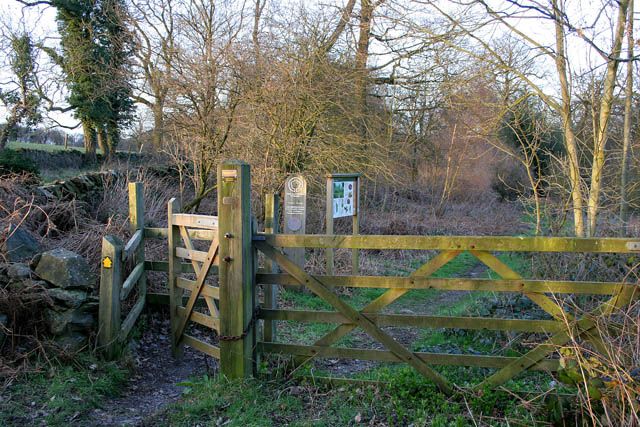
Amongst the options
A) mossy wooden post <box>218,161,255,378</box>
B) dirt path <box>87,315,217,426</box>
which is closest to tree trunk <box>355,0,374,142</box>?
dirt path <box>87,315,217,426</box>

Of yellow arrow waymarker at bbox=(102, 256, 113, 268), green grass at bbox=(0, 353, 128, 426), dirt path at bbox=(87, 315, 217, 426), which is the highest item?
yellow arrow waymarker at bbox=(102, 256, 113, 268)

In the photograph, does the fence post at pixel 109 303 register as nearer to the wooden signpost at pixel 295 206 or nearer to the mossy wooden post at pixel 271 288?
the mossy wooden post at pixel 271 288

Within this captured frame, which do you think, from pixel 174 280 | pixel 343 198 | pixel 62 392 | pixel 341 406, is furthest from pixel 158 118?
pixel 341 406

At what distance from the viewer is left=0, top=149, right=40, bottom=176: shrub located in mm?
11952

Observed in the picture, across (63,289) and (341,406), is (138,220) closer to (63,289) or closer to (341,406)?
(63,289)

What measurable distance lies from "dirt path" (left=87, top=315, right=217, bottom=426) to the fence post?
1.33 feet

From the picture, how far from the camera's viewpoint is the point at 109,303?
5398mm

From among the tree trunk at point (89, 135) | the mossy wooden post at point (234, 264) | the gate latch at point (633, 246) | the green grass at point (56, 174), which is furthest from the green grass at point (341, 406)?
the tree trunk at point (89, 135)

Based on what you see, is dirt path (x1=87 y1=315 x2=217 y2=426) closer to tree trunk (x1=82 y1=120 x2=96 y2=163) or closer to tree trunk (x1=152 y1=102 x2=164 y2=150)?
tree trunk (x1=152 y1=102 x2=164 y2=150)

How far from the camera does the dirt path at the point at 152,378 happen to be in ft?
14.7

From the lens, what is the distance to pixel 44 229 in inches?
296

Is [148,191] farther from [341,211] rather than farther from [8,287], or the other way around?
[8,287]

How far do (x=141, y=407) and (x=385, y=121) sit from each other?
1220 cm

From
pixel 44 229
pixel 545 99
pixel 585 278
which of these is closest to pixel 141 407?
pixel 44 229
